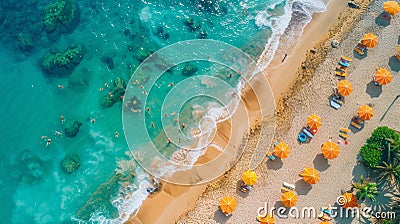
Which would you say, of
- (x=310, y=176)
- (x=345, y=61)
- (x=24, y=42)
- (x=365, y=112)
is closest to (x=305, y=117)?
(x=365, y=112)

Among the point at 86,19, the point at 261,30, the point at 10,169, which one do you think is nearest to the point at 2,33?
the point at 86,19

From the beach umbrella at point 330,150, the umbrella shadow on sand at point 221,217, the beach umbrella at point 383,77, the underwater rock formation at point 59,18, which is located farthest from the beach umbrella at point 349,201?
the underwater rock formation at point 59,18

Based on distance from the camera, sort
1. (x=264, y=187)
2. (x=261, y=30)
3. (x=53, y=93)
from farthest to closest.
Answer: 1. (x=261, y=30)
2. (x=53, y=93)
3. (x=264, y=187)

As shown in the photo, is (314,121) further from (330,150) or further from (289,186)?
(289,186)

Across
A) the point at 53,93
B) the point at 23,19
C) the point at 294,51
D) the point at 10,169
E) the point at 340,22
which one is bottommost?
the point at 10,169

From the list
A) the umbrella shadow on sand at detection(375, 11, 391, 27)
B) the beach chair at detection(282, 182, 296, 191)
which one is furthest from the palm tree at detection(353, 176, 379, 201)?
the umbrella shadow on sand at detection(375, 11, 391, 27)

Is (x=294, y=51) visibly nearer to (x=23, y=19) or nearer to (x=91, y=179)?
(x=91, y=179)

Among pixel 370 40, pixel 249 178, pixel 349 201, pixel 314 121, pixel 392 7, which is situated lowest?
pixel 249 178

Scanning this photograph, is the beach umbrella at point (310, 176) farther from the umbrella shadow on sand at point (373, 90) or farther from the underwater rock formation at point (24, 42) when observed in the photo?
the underwater rock formation at point (24, 42)
